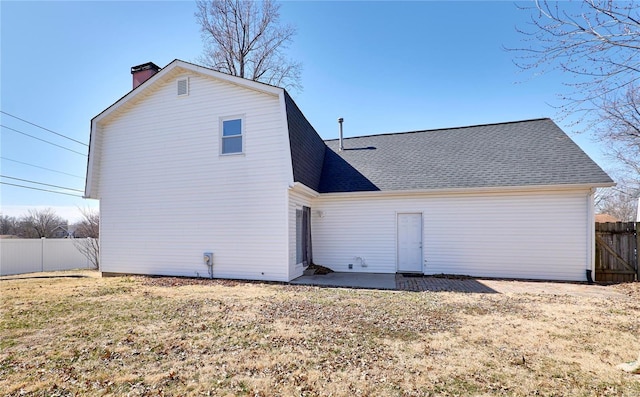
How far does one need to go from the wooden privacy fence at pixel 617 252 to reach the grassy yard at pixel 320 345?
269 centimetres

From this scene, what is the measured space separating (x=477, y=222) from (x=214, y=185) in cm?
811

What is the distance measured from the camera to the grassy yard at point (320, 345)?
3028 mm

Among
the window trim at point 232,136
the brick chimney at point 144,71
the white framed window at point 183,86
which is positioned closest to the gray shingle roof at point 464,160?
the window trim at point 232,136

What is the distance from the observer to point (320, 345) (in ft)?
13.1

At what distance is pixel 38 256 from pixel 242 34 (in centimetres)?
1632

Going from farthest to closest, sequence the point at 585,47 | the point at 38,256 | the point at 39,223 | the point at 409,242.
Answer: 1. the point at 39,223
2. the point at 38,256
3. the point at 409,242
4. the point at 585,47

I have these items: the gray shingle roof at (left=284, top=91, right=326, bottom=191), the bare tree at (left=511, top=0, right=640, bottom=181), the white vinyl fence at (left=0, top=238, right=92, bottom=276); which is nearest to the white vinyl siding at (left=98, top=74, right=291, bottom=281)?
the gray shingle roof at (left=284, top=91, right=326, bottom=191)

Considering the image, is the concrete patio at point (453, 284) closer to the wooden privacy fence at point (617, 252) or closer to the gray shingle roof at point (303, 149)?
the wooden privacy fence at point (617, 252)

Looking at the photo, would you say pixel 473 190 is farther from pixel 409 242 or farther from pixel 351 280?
pixel 351 280

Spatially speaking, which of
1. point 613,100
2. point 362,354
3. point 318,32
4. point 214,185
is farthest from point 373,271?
point 318,32

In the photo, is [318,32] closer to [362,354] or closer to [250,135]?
[250,135]

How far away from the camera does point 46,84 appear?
47.9 ft

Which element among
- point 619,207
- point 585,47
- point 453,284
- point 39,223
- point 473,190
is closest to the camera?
point 585,47

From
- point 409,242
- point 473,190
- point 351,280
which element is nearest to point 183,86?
point 351,280
